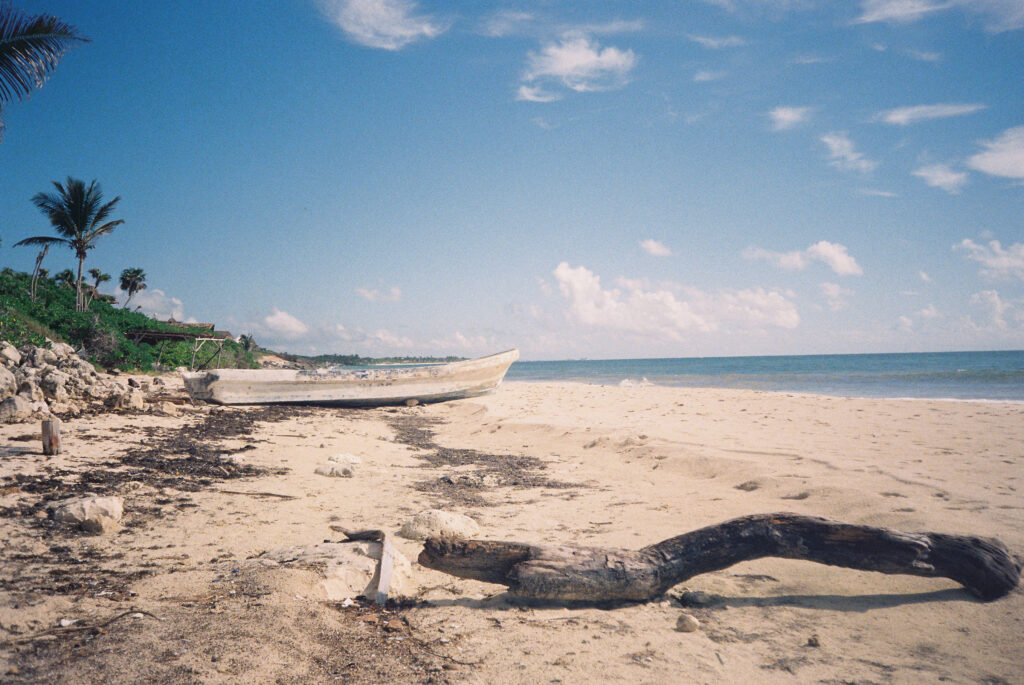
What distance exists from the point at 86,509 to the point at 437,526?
8.42ft

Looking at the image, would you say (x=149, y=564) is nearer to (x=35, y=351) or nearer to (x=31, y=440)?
(x=31, y=440)

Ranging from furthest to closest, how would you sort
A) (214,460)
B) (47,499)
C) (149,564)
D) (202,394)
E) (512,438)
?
(202,394) < (512,438) < (214,460) < (47,499) < (149,564)

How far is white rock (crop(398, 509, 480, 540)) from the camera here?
12.8 feet

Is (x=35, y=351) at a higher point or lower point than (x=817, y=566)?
higher

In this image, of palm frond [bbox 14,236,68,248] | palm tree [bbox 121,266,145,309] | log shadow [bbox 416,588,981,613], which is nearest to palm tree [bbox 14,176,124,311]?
palm frond [bbox 14,236,68,248]

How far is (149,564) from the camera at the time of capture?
3238mm

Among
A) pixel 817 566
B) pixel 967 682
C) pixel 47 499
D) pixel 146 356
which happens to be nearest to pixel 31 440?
pixel 47 499

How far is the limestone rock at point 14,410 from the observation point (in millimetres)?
6742

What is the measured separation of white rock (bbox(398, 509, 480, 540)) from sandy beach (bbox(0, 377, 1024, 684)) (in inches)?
5.9

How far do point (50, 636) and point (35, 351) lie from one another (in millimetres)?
10840

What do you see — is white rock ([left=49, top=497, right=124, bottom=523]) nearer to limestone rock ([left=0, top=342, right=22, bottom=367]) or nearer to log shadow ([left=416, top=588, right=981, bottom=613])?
log shadow ([left=416, top=588, right=981, bottom=613])

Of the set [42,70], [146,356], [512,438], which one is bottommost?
[512,438]

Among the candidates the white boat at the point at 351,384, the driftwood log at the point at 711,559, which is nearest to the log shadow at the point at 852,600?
the driftwood log at the point at 711,559

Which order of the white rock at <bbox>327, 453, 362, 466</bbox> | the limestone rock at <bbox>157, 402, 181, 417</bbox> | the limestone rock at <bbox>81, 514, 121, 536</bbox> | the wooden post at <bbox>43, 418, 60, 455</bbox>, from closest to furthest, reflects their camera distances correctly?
1. the limestone rock at <bbox>81, 514, 121, 536</bbox>
2. the wooden post at <bbox>43, 418, 60, 455</bbox>
3. the white rock at <bbox>327, 453, 362, 466</bbox>
4. the limestone rock at <bbox>157, 402, 181, 417</bbox>
